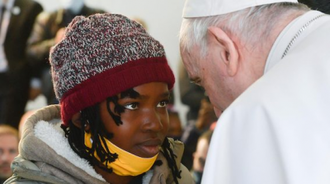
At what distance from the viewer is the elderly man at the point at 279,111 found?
195 cm

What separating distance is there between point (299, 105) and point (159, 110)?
1.15 metres

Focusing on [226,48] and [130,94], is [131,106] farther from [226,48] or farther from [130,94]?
[226,48]

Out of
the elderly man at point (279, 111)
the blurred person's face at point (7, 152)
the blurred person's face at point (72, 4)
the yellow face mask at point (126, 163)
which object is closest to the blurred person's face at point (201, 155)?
the blurred person's face at point (7, 152)

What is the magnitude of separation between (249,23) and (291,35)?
0.18 metres

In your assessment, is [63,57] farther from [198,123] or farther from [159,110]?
[198,123]

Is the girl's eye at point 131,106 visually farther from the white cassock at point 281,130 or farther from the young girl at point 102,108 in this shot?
the white cassock at point 281,130

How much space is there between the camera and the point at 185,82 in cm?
689

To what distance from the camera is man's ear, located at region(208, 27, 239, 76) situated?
92.1 inches

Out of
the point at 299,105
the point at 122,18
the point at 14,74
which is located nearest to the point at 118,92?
the point at 122,18

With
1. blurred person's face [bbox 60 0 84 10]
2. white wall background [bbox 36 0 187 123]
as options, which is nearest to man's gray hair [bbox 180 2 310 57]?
blurred person's face [bbox 60 0 84 10]

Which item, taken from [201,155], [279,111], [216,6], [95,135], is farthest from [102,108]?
[201,155]

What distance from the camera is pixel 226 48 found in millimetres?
2371

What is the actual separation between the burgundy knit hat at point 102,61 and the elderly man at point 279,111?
74 cm

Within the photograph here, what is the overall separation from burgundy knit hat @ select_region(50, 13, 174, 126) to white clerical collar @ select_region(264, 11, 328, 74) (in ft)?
2.72
